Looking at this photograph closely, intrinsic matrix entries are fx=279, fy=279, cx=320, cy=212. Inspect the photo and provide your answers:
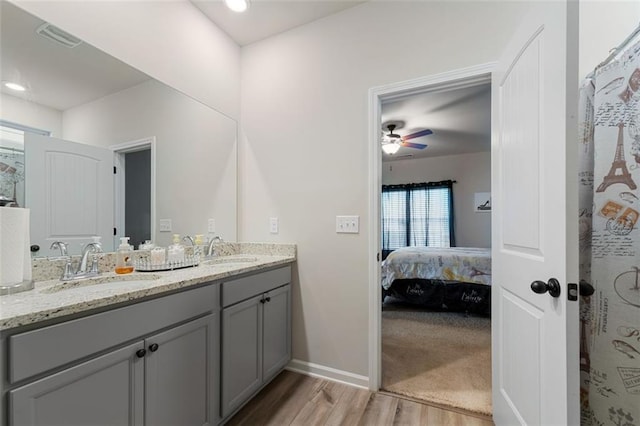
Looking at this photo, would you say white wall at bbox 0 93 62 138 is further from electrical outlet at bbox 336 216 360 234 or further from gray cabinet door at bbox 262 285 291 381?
electrical outlet at bbox 336 216 360 234

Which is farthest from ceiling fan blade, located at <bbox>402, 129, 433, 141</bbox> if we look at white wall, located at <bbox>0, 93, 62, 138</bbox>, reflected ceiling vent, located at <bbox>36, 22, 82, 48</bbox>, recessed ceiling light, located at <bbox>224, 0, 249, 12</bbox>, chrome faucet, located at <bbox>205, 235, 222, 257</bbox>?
white wall, located at <bbox>0, 93, 62, 138</bbox>

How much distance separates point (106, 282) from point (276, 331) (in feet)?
3.42

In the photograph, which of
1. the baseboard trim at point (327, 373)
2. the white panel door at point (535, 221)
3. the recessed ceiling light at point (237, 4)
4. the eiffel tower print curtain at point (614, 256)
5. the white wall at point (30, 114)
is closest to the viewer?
the white panel door at point (535, 221)

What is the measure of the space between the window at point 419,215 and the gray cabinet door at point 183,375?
5.06 metres

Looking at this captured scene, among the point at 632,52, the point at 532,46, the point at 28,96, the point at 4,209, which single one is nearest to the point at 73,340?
the point at 4,209

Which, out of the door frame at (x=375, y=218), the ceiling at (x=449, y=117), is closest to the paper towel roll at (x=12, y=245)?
the door frame at (x=375, y=218)

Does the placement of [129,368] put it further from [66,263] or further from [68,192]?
[68,192]

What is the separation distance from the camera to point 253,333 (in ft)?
5.54

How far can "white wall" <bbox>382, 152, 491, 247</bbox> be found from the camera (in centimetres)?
551

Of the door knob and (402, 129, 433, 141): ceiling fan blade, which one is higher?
(402, 129, 433, 141): ceiling fan blade

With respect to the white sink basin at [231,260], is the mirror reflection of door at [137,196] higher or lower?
higher

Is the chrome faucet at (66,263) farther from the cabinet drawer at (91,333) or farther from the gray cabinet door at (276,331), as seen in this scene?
the gray cabinet door at (276,331)

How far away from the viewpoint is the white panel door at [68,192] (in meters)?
1.24

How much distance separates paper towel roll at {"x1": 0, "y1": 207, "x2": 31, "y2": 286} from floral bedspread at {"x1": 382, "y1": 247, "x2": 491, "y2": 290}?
133 inches
